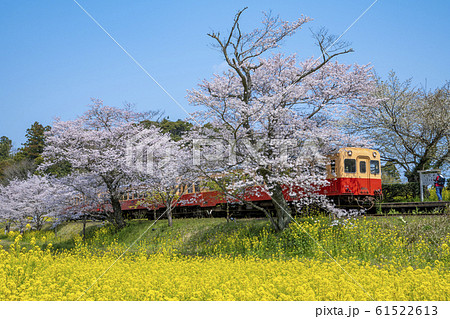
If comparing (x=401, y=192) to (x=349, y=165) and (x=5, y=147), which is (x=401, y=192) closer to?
(x=349, y=165)

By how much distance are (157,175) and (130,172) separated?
4.26 ft

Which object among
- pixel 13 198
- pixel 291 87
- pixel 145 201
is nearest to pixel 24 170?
pixel 13 198

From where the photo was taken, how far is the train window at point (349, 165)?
15.2 m

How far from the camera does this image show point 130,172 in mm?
18406

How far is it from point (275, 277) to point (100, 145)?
1428cm

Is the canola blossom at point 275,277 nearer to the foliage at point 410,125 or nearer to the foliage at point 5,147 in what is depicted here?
the foliage at point 410,125

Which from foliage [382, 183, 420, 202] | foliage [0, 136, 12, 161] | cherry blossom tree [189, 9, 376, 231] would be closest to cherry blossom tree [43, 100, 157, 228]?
cherry blossom tree [189, 9, 376, 231]

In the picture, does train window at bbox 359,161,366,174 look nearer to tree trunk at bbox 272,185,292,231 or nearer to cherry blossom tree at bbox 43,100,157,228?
tree trunk at bbox 272,185,292,231

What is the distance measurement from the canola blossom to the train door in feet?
12.3

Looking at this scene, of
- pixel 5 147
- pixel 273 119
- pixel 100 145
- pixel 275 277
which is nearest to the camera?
pixel 275 277

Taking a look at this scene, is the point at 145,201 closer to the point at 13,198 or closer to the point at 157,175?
the point at 157,175

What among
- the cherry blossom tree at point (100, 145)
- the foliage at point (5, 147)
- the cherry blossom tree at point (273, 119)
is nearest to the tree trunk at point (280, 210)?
the cherry blossom tree at point (273, 119)

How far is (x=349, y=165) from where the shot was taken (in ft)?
50.2

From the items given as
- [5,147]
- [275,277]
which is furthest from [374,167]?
[5,147]
